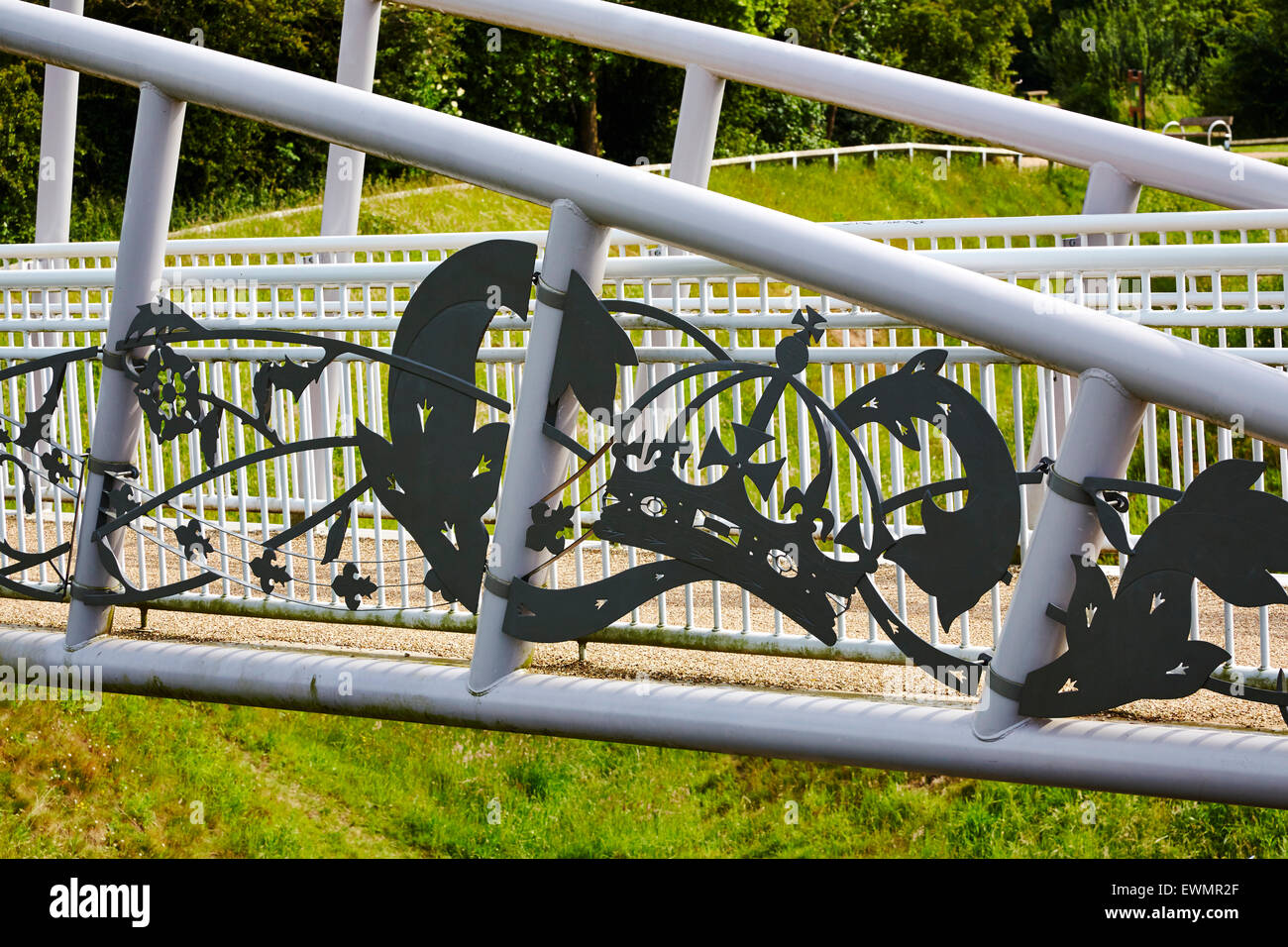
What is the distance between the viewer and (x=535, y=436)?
4.04m

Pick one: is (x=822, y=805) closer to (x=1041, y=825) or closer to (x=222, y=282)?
(x=1041, y=825)

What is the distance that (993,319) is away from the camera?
348cm

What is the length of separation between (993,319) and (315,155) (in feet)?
81.8

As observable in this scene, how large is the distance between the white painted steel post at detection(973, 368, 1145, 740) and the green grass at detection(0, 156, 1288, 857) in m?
9.20

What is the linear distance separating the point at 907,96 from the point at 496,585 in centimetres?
474

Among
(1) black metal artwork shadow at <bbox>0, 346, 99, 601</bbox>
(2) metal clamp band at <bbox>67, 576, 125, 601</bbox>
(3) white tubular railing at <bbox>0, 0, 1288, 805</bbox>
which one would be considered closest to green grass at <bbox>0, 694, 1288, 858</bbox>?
(1) black metal artwork shadow at <bbox>0, 346, 99, 601</bbox>

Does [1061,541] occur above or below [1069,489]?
below

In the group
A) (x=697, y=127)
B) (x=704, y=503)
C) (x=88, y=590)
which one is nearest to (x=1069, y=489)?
(x=704, y=503)

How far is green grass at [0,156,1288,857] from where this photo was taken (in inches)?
472

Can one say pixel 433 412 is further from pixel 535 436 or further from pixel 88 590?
pixel 88 590

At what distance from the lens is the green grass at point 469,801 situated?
11977 mm

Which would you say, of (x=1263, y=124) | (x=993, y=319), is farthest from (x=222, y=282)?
(x=1263, y=124)

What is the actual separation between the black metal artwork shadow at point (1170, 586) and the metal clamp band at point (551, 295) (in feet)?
5.39

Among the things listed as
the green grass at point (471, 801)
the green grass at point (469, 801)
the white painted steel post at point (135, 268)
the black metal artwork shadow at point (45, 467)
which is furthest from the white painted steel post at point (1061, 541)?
the green grass at point (471, 801)
